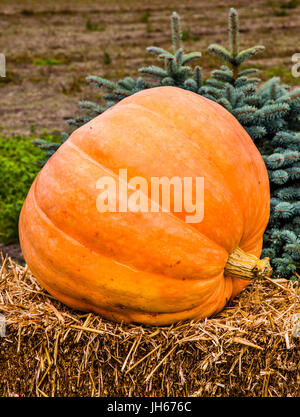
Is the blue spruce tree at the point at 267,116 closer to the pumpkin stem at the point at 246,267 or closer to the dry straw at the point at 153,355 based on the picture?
the pumpkin stem at the point at 246,267

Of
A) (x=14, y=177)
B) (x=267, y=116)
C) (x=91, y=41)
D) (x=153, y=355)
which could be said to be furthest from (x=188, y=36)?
(x=153, y=355)

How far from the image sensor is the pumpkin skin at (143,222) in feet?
6.36

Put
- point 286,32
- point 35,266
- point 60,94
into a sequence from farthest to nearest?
1. point 286,32
2. point 60,94
3. point 35,266

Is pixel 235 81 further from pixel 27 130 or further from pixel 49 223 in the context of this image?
pixel 27 130

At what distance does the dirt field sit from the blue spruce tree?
10.6 ft

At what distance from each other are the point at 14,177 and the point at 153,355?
3.63m

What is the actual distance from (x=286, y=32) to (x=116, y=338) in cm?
778

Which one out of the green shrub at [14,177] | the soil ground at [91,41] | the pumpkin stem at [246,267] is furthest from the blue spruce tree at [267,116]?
the soil ground at [91,41]

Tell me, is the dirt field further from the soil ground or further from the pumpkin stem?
the pumpkin stem

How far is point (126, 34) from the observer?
8.52 meters

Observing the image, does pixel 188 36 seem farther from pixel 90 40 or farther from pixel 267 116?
pixel 267 116

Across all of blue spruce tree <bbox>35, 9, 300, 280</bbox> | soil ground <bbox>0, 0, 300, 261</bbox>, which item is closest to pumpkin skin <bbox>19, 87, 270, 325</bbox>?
blue spruce tree <bbox>35, 9, 300, 280</bbox>

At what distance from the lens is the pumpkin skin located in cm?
194

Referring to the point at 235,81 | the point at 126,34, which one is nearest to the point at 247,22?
the point at 126,34
